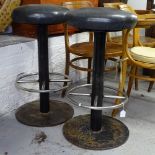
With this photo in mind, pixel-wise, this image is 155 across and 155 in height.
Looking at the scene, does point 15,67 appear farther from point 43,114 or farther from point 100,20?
point 100,20

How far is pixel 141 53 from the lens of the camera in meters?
2.22

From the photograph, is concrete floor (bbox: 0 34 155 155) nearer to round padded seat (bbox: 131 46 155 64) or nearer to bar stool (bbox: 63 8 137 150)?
bar stool (bbox: 63 8 137 150)

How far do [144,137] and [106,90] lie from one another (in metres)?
1.00

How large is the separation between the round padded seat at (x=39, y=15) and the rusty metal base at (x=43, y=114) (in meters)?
0.86

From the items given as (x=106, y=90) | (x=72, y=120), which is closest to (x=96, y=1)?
(x=106, y=90)

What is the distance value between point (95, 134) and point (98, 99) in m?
0.31

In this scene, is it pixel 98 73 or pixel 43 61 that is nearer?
pixel 98 73

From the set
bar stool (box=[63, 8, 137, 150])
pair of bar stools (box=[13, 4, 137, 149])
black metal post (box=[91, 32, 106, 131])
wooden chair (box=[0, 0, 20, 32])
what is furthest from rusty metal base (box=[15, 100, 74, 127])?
wooden chair (box=[0, 0, 20, 32])

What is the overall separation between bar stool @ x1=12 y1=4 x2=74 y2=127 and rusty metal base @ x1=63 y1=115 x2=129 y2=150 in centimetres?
15

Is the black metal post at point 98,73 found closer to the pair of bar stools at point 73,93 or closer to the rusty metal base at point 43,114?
the pair of bar stools at point 73,93

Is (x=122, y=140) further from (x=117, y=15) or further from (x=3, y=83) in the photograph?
(x=3, y=83)

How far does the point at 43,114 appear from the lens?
2.31 m

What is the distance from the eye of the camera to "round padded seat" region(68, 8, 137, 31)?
58.2 inches

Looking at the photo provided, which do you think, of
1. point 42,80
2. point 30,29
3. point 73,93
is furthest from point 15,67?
point 73,93
